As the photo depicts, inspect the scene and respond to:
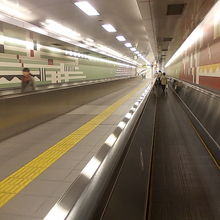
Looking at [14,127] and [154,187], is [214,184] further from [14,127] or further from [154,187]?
[14,127]

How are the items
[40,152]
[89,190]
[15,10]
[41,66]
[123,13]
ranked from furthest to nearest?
1. [41,66]
2. [123,13]
3. [15,10]
4. [40,152]
5. [89,190]

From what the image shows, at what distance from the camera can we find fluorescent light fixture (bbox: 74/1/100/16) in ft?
25.5

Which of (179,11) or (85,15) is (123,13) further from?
(179,11)

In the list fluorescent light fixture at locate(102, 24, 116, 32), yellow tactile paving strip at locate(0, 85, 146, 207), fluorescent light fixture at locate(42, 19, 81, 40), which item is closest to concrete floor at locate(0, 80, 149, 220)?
yellow tactile paving strip at locate(0, 85, 146, 207)

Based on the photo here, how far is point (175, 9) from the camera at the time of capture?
25.5 ft

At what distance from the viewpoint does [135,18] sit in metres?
10.2

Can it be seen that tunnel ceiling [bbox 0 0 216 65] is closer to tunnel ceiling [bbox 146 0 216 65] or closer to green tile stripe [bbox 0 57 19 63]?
tunnel ceiling [bbox 146 0 216 65]

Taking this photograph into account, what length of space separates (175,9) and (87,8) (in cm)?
266

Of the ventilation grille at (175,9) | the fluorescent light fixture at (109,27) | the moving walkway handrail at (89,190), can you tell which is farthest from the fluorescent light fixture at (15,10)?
the moving walkway handrail at (89,190)

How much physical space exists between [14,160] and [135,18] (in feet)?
25.5

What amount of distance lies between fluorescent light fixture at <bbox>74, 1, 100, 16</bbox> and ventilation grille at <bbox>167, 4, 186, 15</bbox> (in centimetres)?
233

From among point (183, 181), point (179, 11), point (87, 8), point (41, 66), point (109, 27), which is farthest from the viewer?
point (109, 27)

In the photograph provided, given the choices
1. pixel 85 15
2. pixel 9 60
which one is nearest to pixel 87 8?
pixel 85 15

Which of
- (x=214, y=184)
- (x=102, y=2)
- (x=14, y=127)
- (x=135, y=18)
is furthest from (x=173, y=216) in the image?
(x=135, y=18)
